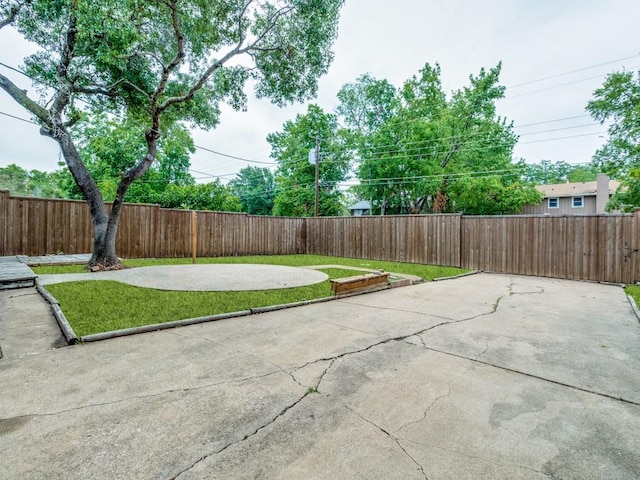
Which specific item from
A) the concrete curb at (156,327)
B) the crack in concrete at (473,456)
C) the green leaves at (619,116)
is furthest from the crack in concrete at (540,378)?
the green leaves at (619,116)

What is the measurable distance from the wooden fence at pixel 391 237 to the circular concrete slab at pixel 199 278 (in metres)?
3.37

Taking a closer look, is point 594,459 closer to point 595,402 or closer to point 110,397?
point 595,402

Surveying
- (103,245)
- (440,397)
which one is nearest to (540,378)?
(440,397)

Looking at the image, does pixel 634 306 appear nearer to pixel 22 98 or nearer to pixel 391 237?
pixel 391 237

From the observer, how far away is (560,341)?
128 inches

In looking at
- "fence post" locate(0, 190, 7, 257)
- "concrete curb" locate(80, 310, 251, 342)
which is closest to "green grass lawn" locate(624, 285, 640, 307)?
"concrete curb" locate(80, 310, 251, 342)

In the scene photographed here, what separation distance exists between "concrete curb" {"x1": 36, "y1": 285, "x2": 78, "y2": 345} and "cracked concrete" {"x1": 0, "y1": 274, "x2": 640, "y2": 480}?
0.18 meters

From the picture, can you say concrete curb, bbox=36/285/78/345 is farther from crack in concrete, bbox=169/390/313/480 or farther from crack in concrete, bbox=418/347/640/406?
crack in concrete, bbox=418/347/640/406

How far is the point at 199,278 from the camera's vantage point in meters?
6.51

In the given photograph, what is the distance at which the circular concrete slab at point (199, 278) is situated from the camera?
568 centimetres

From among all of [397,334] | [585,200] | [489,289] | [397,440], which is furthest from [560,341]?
[585,200]

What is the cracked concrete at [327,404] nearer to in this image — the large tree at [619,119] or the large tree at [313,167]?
the large tree at [619,119]

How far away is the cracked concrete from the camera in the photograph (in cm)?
144

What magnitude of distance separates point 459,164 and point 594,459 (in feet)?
72.9
